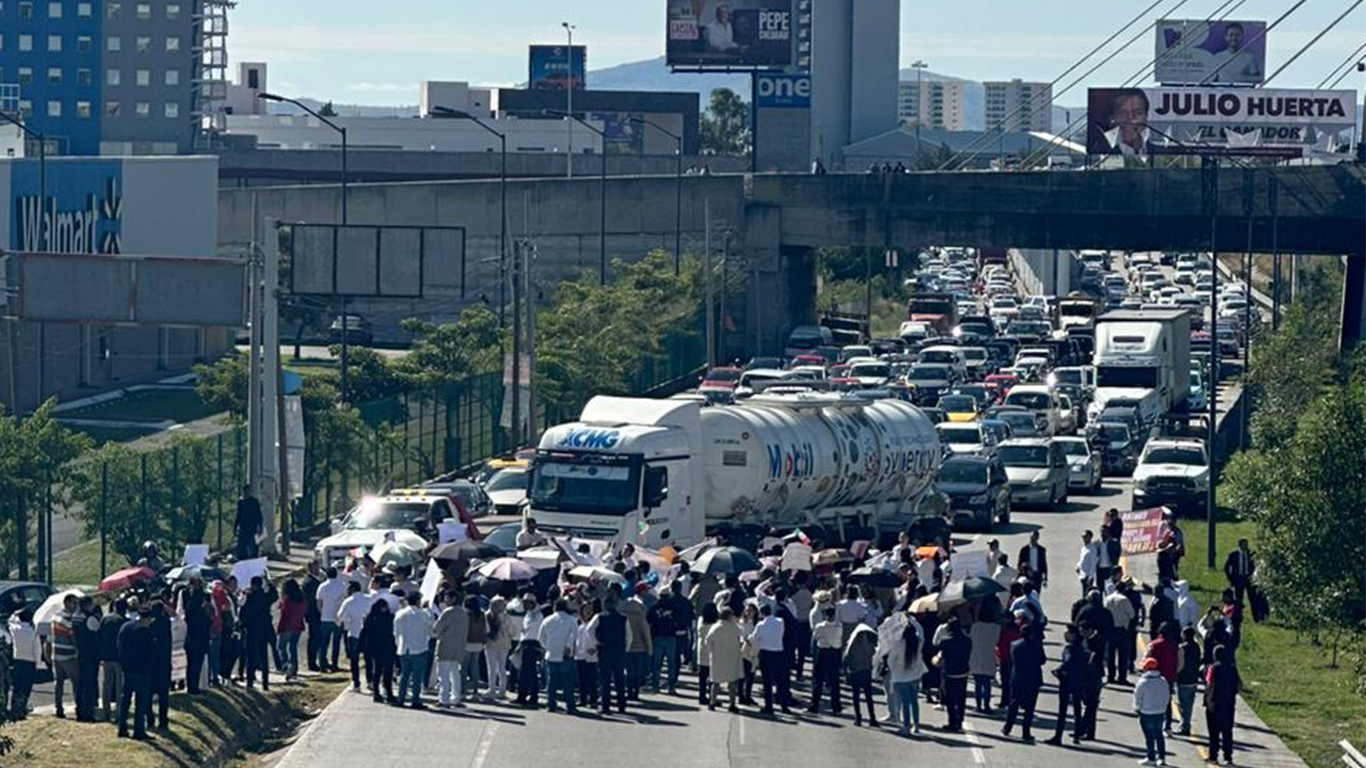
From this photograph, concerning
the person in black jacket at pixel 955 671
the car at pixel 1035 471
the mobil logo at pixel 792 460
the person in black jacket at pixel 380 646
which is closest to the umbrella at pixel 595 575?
the person in black jacket at pixel 380 646

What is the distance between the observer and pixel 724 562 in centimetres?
3356

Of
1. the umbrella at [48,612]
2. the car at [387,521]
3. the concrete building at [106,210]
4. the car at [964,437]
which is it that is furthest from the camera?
the concrete building at [106,210]

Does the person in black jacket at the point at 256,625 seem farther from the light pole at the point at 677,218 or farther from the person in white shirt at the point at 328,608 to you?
the light pole at the point at 677,218

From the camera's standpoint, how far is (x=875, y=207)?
3834 inches

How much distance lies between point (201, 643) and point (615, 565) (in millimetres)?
6452

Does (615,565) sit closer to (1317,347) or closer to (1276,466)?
(1276,466)

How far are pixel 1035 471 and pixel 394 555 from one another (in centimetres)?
2360

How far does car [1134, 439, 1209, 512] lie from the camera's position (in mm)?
54406

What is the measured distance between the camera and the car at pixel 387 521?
39469 millimetres

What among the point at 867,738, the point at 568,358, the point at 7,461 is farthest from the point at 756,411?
the point at 568,358

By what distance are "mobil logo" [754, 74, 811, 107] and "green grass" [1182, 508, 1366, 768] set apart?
103614mm

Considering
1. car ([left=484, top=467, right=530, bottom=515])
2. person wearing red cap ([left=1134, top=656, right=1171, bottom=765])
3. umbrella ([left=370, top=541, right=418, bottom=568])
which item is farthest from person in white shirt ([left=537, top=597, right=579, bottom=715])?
car ([left=484, top=467, right=530, bottom=515])

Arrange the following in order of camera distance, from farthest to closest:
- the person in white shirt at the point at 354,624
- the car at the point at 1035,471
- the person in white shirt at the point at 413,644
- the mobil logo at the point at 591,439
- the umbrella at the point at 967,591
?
the car at the point at 1035,471 < the mobil logo at the point at 591,439 < the person in white shirt at the point at 354,624 < the umbrella at the point at 967,591 < the person in white shirt at the point at 413,644

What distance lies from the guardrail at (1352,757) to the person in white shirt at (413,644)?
1010 cm
